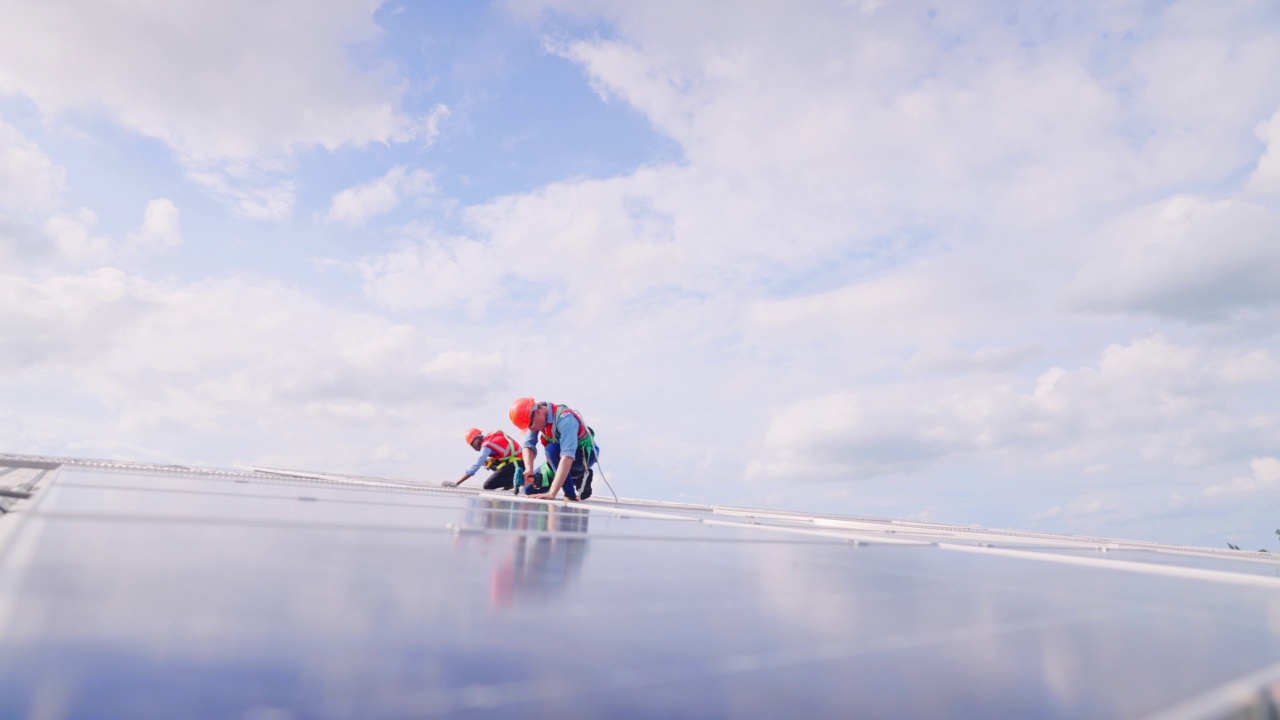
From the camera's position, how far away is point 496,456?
14.0m

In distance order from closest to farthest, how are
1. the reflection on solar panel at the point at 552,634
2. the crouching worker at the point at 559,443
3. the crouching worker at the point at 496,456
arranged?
the reflection on solar panel at the point at 552,634, the crouching worker at the point at 559,443, the crouching worker at the point at 496,456

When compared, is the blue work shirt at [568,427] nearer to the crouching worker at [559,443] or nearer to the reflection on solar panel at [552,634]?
the crouching worker at [559,443]

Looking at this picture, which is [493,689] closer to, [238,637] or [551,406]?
[238,637]

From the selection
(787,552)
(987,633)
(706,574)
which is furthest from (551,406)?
(987,633)

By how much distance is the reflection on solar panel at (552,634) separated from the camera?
1.33 meters

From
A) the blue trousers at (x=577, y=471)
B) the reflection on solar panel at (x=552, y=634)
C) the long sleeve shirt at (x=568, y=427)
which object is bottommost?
the reflection on solar panel at (x=552, y=634)

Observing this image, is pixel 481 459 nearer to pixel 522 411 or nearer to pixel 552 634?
pixel 522 411

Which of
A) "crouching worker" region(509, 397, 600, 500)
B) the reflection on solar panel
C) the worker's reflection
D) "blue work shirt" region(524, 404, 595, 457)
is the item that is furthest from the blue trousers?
the reflection on solar panel

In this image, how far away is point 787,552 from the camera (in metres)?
4.46

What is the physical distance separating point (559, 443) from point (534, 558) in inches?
287

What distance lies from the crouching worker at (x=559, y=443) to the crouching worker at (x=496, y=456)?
2080mm

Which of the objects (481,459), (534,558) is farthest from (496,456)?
(534,558)

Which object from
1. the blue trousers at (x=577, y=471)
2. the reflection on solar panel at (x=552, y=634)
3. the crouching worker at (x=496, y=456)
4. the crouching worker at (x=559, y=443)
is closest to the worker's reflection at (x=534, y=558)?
the reflection on solar panel at (x=552, y=634)

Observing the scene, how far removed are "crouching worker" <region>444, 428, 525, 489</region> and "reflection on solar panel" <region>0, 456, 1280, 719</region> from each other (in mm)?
10153
